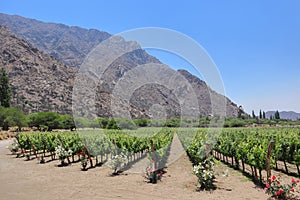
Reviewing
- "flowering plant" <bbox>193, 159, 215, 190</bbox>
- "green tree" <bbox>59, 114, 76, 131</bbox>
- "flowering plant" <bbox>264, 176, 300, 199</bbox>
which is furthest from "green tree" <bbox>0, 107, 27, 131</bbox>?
"flowering plant" <bbox>264, 176, 300, 199</bbox>

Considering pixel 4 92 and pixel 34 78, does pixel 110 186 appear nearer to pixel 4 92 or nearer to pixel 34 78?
pixel 4 92

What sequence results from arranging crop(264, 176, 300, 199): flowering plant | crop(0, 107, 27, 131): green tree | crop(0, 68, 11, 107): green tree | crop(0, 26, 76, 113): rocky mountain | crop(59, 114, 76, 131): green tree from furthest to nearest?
1. crop(0, 26, 76, 113): rocky mountain
2. crop(0, 68, 11, 107): green tree
3. crop(59, 114, 76, 131): green tree
4. crop(0, 107, 27, 131): green tree
5. crop(264, 176, 300, 199): flowering plant

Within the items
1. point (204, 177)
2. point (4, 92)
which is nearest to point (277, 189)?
point (204, 177)

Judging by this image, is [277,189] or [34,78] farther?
[34,78]

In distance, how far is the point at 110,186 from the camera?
29.9 feet

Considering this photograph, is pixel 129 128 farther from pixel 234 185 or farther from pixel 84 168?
pixel 234 185

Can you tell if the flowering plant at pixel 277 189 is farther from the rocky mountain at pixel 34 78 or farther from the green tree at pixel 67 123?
the rocky mountain at pixel 34 78

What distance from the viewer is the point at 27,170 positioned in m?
13.2

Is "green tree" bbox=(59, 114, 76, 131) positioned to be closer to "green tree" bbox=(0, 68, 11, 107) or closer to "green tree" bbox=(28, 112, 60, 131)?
"green tree" bbox=(28, 112, 60, 131)

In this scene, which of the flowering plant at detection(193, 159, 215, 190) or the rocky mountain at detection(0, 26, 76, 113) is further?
the rocky mountain at detection(0, 26, 76, 113)

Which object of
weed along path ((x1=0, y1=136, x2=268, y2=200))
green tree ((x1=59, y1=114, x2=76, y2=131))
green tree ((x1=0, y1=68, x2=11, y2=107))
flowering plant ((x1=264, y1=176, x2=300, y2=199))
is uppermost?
green tree ((x1=0, y1=68, x2=11, y2=107))

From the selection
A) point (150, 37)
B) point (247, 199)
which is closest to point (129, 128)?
point (150, 37)

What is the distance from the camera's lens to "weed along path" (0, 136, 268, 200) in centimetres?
782

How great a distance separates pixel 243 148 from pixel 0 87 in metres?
65.1
